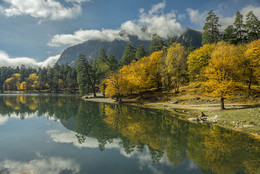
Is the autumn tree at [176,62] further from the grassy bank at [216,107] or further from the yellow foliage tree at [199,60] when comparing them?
the grassy bank at [216,107]

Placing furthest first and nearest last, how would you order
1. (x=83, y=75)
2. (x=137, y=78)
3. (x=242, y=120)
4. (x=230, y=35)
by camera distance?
(x=83, y=75) → (x=230, y=35) → (x=137, y=78) → (x=242, y=120)

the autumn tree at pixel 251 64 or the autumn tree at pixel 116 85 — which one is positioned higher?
the autumn tree at pixel 251 64

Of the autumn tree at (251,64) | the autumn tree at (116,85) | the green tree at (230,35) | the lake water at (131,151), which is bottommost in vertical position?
the lake water at (131,151)

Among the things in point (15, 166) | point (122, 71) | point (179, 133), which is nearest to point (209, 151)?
point (179, 133)

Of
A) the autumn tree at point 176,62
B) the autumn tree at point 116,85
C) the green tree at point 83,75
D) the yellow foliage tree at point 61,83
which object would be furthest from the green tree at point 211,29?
the yellow foliage tree at point 61,83

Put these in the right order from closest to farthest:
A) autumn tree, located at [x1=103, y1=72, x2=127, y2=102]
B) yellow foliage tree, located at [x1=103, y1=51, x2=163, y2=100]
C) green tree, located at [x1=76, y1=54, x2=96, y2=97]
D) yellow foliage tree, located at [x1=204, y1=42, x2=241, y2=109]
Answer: yellow foliage tree, located at [x1=204, y1=42, x2=241, y2=109]
yellow foliage tree, located at [x1=103, y1=51, x2=163, y2=100]
autumn tree, located at [x1=103, y1=72, x2=127, y2=102]
green tree, located at [x1=76, y1=54, x2=96, y2=97]

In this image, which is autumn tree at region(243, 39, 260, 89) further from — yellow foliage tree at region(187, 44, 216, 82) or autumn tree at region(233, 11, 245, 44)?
autumn tree at region(233, 11, 245, 44)

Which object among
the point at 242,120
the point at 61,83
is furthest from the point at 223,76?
the point at 61,83

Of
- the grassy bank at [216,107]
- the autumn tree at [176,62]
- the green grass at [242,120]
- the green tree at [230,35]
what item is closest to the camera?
the green grass at [242,120]

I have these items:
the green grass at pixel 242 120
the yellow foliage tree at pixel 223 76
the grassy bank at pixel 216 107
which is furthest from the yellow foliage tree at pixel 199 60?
the green grass at pixel 242 120

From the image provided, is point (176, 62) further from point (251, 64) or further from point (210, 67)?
point (251, 64)

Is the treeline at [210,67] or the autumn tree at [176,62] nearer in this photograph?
the treeline at [210,67]

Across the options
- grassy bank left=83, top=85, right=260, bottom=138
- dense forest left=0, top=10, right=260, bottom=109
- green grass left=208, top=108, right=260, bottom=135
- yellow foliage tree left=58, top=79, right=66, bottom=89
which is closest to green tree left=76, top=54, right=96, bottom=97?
dense forest left=0, top=10, right=260, bottom=109

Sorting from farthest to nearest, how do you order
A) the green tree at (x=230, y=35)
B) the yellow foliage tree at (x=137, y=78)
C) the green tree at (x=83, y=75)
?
the green tree at (x=83, y=75)
the green tree at (x=230, y=35)
the yellow foliage tree at (x=137, y=78)
